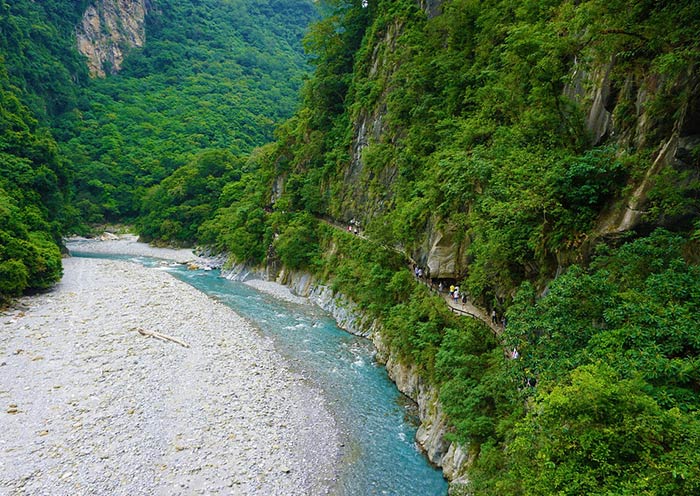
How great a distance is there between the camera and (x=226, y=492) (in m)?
10.1

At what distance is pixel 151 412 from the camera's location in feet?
44.2

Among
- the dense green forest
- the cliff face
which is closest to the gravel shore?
the dense green forest

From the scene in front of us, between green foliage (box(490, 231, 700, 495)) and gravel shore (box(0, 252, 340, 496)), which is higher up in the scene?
green foliage (box(490, 231, 700, 495))

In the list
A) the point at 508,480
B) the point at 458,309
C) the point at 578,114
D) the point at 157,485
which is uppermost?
the point at 578,114

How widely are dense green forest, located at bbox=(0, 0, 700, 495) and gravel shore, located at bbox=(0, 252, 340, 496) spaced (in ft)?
17.0

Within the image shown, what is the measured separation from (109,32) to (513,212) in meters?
121

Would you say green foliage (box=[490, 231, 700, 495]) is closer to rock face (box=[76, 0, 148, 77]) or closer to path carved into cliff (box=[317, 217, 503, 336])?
path carved into cliff (box=[317, 217, 503, 336])

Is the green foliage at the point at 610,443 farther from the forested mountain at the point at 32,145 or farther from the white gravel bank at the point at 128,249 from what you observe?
the white gravel bank at the point at 128,249

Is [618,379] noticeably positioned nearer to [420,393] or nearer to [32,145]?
[420,393]

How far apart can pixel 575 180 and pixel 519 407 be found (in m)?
6.02

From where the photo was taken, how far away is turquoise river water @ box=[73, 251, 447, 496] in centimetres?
1086

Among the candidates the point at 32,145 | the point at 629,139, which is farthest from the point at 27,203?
the point at 629,139

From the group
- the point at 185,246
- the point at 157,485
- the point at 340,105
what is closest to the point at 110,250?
the point at 185,246

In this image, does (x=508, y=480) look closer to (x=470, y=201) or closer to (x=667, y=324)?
(x=667, y=324)
